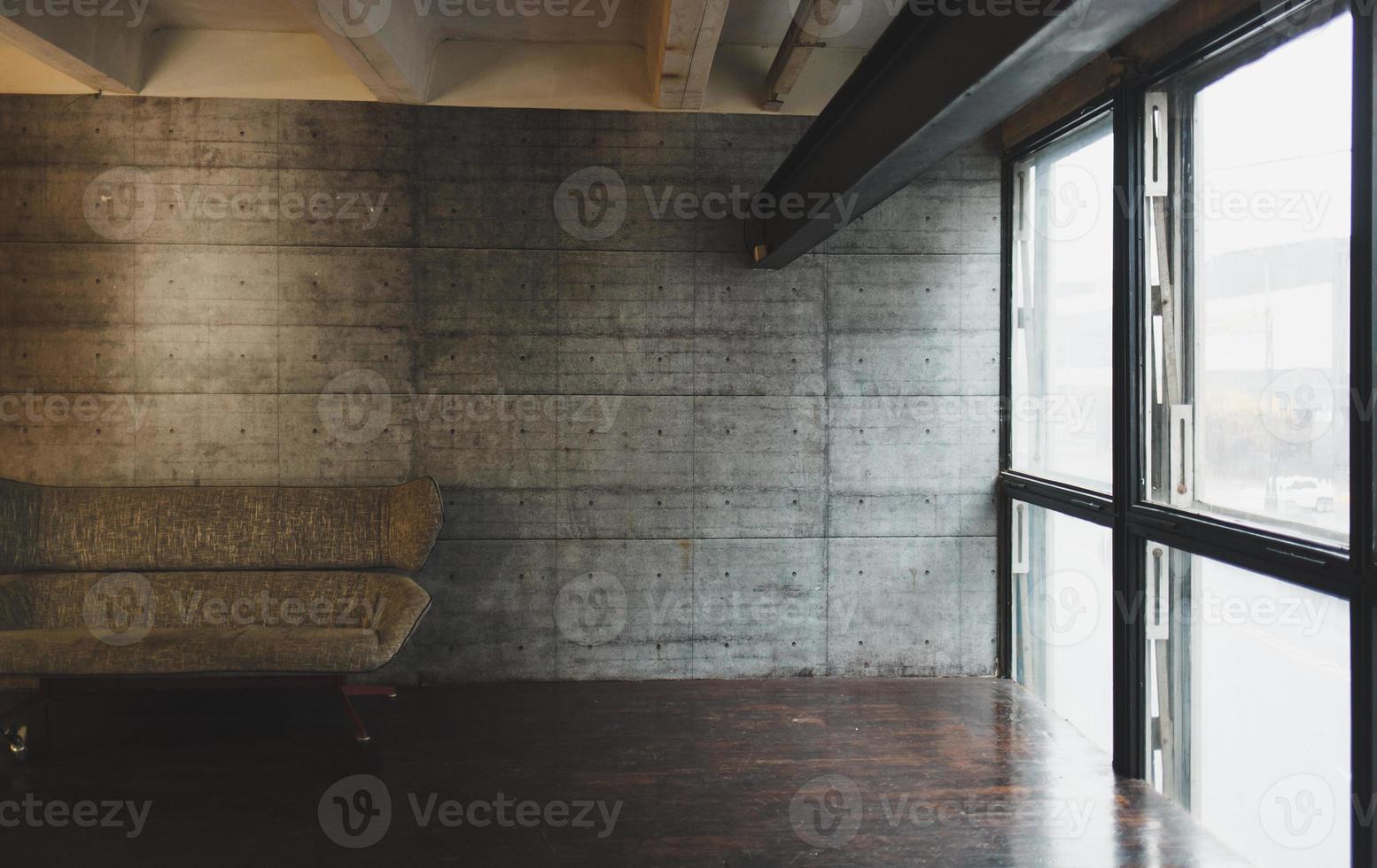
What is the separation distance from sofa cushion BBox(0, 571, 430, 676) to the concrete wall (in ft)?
1.66

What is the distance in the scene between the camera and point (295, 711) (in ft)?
13.9

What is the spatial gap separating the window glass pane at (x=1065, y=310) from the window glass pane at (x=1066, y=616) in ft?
0.92

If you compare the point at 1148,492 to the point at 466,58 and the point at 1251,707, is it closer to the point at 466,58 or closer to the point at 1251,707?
the point at 1251,707

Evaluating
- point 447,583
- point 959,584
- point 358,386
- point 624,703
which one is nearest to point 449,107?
point 358,386

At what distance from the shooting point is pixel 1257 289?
9.68 ft

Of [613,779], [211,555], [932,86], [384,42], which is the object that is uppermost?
[384,42]

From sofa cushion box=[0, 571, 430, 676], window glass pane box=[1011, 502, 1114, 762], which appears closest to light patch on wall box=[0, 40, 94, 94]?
sofa cushion box=[0, 571, 430, 676]

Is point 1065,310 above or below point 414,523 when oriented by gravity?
above

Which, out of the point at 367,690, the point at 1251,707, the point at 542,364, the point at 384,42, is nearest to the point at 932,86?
the point at 1251,707

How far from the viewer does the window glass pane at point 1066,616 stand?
4.01m

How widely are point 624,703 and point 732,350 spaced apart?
1881mm

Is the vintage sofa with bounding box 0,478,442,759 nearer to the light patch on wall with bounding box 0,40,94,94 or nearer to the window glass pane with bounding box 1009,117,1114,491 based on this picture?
the light patch on wall with bounding box 0,40,94,94

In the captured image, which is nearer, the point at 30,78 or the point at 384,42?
the point at 384,42

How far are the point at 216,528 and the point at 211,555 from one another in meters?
0.13
